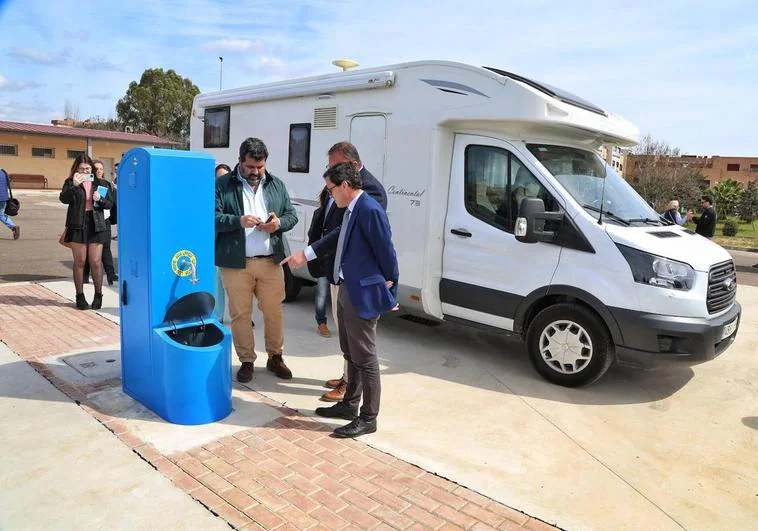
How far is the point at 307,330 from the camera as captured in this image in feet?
22.2

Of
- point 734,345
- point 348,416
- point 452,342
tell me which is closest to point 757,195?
point 734,345

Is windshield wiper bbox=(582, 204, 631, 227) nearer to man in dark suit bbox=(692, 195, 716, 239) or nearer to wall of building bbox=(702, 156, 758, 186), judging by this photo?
man in dark suit bbox=(692, 195, 716, 239)

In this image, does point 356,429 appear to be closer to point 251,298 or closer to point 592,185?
point 251,298

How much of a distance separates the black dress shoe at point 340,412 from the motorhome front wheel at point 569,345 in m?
1.99

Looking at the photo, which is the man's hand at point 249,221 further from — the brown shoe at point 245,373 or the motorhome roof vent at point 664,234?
the motorhome roof vent at point 664,234

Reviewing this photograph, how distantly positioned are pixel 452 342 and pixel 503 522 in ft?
11.6

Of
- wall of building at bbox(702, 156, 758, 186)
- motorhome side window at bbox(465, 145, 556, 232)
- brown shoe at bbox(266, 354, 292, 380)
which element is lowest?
brown shoe at bbox(266, 354, 292, 380)

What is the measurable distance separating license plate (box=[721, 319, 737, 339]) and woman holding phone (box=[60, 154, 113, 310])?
6697mm

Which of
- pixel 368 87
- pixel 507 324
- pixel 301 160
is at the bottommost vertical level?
pixel 507 324

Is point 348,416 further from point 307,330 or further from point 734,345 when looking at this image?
point 734,345

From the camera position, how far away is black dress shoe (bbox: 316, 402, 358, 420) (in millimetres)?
4336

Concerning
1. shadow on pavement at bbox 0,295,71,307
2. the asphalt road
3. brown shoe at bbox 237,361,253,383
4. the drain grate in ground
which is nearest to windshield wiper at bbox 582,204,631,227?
brown shoe at bbox 237,361,253,383

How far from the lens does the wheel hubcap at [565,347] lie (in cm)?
515

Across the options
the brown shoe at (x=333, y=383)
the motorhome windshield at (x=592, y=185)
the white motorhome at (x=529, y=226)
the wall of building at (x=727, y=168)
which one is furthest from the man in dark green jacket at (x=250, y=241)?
the wall of building at (x=727, y=168)
